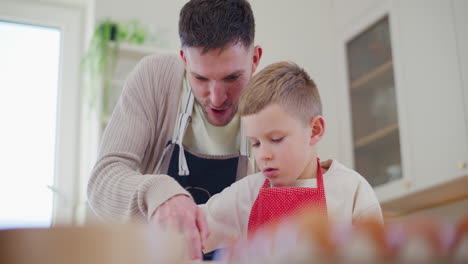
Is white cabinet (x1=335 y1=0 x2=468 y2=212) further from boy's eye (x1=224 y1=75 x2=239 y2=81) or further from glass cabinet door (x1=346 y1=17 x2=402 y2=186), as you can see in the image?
boy's eye (x1=224 y1=75 x2=239 y2=81)

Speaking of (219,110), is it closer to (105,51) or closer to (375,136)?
(105,51)

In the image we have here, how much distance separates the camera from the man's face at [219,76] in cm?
102

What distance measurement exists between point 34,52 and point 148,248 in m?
2.80

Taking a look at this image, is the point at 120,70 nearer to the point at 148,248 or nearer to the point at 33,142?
the point at 33,142

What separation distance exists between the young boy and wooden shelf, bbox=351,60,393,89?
1852 mm

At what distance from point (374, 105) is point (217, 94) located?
196 centimetres

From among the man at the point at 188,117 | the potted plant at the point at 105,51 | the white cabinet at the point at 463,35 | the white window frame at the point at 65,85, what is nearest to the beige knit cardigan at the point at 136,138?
the man at the point at 188,117

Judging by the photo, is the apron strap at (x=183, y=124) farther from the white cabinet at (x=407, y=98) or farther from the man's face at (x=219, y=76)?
the white cabinet at (x=407, y=98)

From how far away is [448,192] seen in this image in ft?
8.25

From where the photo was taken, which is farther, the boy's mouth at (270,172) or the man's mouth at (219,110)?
the man's mouth at (219,110)

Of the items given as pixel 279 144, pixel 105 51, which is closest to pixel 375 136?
pixel 105 51

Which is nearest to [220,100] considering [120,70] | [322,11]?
[120,70]

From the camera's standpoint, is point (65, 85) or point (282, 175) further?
point (65, 85)

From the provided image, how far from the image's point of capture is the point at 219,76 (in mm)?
1036
